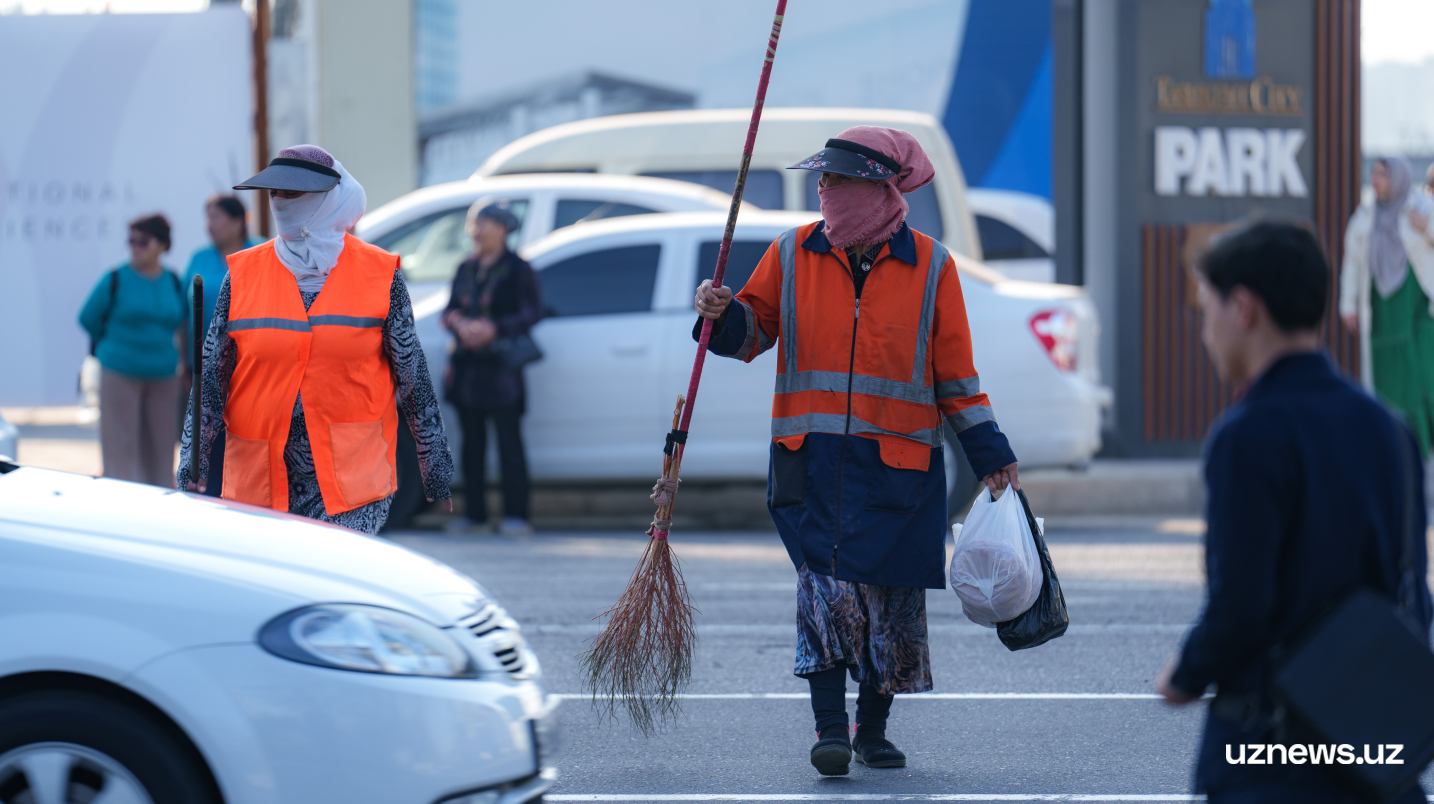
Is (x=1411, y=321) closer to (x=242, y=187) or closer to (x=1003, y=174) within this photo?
(x=1003, y=174)

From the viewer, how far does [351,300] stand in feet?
14.2

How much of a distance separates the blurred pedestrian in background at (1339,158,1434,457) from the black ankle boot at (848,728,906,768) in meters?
6.61

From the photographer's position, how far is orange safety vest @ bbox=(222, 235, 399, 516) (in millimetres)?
4289

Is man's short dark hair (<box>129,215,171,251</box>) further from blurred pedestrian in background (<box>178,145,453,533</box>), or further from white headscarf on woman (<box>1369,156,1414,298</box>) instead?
white headscarf on woman (<box>1369,156,1414,298</box>)


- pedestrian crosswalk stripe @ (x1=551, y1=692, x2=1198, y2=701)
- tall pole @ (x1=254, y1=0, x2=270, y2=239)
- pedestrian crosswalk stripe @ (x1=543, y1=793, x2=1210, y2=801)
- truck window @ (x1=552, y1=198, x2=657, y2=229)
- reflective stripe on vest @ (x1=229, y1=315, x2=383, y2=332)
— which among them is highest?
tall pole @ (x1=254, y1=0, x2=270, y2=239)

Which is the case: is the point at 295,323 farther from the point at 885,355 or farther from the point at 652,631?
the point at 885,355

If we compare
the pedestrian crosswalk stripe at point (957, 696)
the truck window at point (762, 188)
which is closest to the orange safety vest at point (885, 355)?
the pedestrian crosswalk stripe at point (957, 696)

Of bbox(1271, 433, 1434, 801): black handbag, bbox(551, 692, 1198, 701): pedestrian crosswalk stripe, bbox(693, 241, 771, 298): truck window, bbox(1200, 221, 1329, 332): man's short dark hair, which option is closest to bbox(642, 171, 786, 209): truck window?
bbox(693, 241, 771, 298): truck window

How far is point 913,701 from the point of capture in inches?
217

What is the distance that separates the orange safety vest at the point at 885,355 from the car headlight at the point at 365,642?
60.6 inches

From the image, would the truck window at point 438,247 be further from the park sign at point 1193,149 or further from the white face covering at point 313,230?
the white face covering at point 313,230

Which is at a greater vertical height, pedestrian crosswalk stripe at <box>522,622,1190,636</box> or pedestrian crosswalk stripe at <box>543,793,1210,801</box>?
pedestrian crosswalk stripe at <box>543,793,1210,801</box>

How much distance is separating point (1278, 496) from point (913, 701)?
10.7 feet

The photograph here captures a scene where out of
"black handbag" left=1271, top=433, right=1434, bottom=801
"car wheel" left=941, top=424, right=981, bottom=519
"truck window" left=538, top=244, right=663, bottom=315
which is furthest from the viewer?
"truck window" left=538, top=244, right=663, bottom=315
